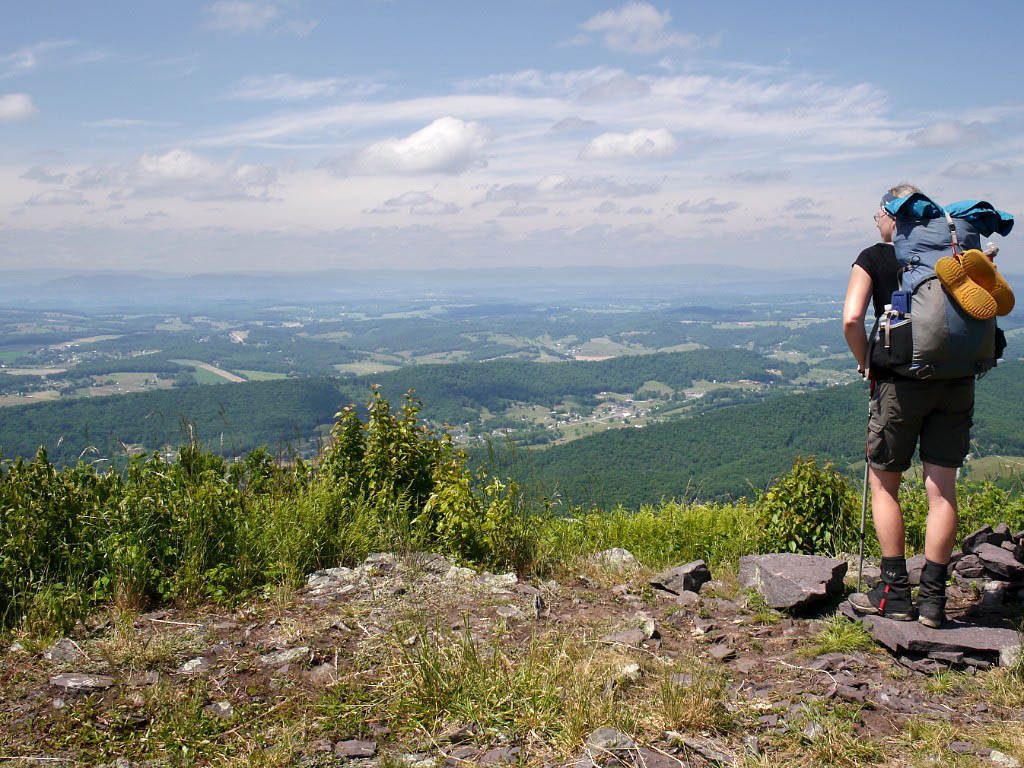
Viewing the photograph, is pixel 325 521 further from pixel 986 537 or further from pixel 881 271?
pixel 986 537

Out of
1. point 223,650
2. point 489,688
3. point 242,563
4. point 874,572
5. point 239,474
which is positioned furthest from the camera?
point 239,474

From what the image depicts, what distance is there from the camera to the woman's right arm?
378 cm

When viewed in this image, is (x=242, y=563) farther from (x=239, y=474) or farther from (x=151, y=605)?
(x=239, y=474)

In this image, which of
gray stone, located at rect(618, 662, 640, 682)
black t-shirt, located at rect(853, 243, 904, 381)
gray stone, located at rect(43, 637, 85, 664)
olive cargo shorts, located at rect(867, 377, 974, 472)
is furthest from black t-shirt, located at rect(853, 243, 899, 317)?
gray stone, located at rect(43, 637, 85, 664)

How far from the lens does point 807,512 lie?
527 cm

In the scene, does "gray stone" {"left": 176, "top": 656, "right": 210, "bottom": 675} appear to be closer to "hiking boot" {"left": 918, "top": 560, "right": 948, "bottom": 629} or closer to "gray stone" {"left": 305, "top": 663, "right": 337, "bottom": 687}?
"gray stone" {"left": 305, "top": 663, "right": 337, "bottom": 687}

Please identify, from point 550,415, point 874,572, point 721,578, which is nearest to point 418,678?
point 721,578

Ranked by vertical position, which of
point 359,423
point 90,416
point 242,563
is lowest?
point 90,416

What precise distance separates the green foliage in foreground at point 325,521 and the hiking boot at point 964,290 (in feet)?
7.19

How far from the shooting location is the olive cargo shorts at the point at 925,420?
3.62 m

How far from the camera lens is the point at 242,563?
4.41m

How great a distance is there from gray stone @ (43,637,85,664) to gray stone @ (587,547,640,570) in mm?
3416

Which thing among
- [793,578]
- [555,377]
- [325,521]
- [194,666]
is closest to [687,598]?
[793,578]

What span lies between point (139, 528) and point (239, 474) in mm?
1281
